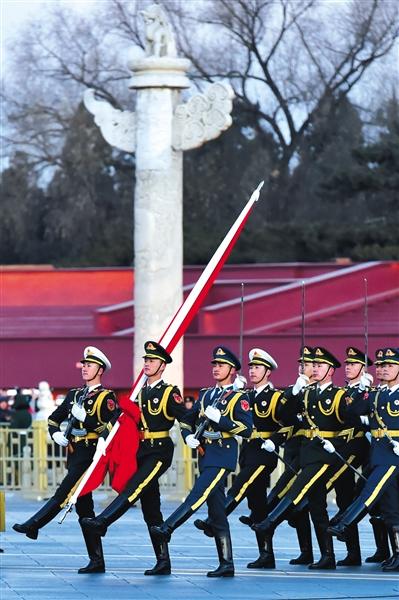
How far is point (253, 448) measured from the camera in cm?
1326

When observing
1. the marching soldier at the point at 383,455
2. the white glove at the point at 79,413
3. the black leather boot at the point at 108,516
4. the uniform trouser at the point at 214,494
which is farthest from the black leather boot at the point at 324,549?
the white glove at the point at 79,413

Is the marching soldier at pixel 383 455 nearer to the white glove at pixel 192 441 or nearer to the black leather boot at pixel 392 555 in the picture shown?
the black leather boot at pixel 392 555

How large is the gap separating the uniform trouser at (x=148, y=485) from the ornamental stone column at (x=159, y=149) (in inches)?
355

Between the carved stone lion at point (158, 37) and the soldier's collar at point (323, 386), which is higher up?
the carved stone lion at point (158, 37)

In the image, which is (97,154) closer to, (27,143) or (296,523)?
(27,143)

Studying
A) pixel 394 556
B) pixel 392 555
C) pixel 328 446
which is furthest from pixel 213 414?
pixel 392 555

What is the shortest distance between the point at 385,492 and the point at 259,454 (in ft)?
3.34

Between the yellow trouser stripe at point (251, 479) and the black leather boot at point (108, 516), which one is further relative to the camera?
the yellow trouser stripe at point (251, 479)

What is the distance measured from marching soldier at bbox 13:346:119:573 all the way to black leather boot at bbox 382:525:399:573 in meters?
2.06

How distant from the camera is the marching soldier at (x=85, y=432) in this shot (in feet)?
42.6

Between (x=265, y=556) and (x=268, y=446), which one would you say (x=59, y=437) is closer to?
(x=268, y=446)

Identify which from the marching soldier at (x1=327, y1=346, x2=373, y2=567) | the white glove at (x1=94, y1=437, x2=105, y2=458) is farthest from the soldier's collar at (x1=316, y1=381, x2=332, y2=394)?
the white glove at (x1=94, y1=437, x2=105, y2=458)

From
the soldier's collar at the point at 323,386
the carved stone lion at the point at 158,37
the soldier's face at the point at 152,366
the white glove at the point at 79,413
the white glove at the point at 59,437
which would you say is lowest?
the white glove at the point at 59,437

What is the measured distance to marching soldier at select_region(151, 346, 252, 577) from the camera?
41.3 ft
